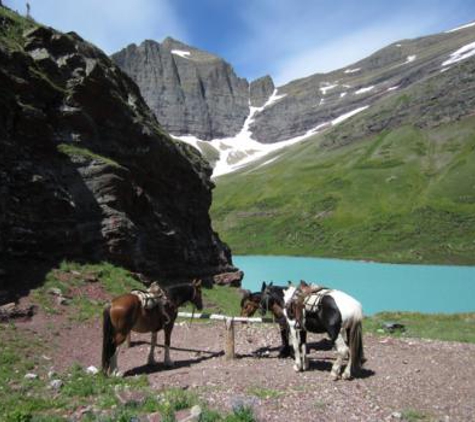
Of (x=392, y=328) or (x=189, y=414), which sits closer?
(x=189, y=414)

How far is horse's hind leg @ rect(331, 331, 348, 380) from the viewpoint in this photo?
544 inches

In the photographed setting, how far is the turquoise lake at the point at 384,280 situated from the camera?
48.2m

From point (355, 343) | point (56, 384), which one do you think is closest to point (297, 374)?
point (355, 343)

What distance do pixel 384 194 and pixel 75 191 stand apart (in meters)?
112

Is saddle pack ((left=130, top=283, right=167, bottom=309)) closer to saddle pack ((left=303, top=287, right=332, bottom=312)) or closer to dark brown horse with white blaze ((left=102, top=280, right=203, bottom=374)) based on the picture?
dark brown horse with white blaze ((left=102, top=280, right=203, bottom=374))

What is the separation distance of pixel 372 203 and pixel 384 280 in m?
64.2

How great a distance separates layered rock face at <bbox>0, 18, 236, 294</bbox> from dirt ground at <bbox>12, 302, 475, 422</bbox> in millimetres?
7101

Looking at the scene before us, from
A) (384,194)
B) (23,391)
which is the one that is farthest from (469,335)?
(384,194)

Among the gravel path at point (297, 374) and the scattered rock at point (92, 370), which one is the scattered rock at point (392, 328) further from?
the scattered rock at point (92, 370)

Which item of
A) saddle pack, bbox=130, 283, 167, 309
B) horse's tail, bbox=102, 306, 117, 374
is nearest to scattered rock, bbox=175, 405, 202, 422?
horse's tail, bbox=102, 306, 117, 374

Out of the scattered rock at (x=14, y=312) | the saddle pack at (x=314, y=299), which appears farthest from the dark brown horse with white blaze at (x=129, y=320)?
the scattered rock at (x=14, y=312)

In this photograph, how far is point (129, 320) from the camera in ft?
46.7

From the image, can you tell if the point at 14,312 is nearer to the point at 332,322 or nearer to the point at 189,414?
the point at 189,414

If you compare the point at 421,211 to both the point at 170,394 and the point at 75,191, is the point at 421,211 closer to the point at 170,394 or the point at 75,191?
the point at 75,191
